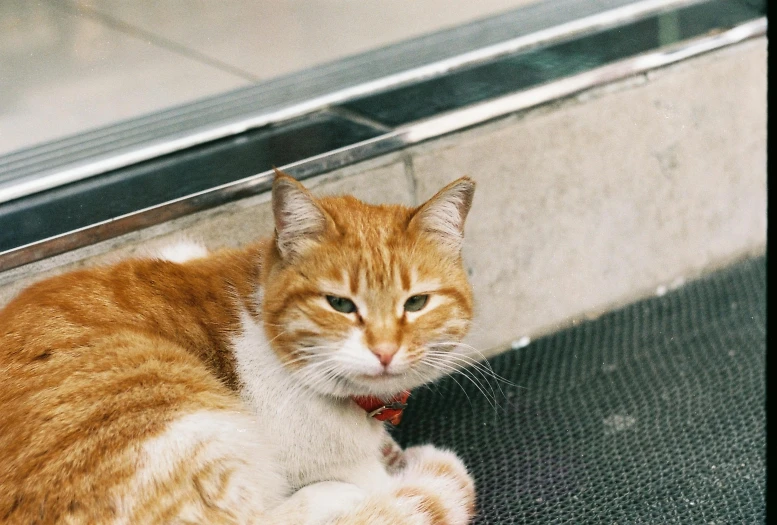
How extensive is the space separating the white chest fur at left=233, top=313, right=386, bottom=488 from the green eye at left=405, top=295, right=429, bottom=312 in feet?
0.56

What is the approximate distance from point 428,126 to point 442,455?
0.62 metres

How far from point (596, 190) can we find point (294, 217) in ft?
2.72

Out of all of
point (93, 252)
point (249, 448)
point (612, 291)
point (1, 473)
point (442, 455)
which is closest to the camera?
point (1, 473)

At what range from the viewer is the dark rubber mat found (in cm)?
128

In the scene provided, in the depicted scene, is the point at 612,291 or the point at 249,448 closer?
the point at 249,448

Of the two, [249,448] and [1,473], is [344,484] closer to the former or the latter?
[249,448]

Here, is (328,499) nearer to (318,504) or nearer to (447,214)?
(318,504)

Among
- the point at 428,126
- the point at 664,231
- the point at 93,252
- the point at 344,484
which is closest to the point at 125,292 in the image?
the point at 93,252

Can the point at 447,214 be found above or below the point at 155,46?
below

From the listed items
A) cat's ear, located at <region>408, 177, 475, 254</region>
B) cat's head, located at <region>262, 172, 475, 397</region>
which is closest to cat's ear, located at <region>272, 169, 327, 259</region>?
cat's head, located at <region>262, 172, 475, 397</region>

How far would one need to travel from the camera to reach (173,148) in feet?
5.19

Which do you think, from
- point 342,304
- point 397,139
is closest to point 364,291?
point 342,304

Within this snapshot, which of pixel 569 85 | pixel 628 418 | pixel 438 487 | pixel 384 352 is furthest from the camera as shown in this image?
pixel 569 85

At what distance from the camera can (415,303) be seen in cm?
112
